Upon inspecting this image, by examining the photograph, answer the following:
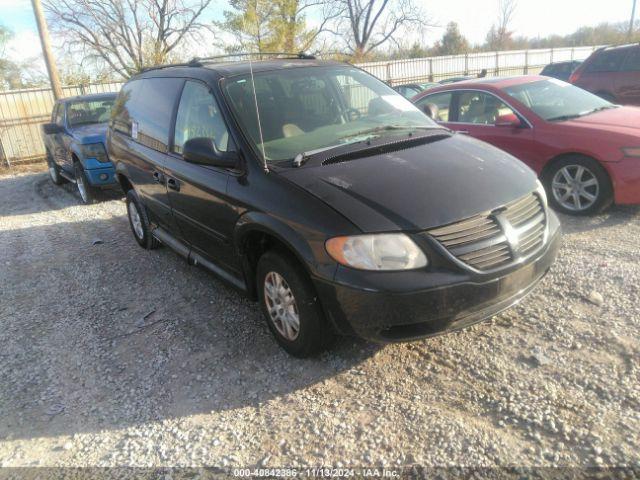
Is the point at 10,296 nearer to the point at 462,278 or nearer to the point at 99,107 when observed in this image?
the point at 462,278

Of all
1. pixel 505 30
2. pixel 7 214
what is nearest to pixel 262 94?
pixel 7 214

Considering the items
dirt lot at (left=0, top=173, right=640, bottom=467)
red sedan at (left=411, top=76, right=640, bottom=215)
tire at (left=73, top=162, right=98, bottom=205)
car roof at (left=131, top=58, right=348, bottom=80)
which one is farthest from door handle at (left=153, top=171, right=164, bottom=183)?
tire at (left=73, top=162, right=98, bottom=205)

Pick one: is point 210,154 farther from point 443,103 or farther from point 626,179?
point 443,103

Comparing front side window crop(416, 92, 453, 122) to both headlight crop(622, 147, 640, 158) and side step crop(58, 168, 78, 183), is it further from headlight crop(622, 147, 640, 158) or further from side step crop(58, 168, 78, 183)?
side step crop(58, 168, 78, 183)

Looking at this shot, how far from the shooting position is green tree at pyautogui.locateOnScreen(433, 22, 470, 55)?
53281 mm

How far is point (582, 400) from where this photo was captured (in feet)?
8.56

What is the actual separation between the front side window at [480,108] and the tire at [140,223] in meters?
4.22

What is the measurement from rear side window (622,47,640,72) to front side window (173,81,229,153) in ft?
33.1

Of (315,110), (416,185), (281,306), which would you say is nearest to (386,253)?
(416,185)

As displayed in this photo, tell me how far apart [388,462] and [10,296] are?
4.26 meters

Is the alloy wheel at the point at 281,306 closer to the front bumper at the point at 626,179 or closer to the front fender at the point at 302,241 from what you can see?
the front fender at the point at 302,241

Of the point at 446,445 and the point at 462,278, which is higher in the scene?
the point at 462,278

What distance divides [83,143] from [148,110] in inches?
155

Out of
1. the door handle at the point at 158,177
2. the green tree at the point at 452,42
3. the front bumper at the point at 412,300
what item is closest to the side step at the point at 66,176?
the door handle at the point at 158,177
